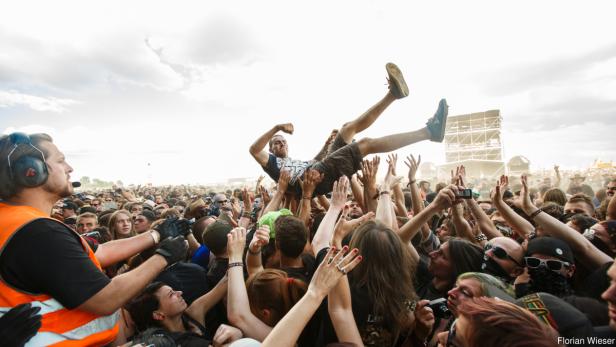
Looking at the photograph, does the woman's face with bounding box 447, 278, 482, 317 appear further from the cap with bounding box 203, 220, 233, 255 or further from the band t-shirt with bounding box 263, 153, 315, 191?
the band t-shirt with bounding box 263, 153, 315, 191

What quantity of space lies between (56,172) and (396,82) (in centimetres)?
336

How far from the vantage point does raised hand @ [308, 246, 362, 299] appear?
1.55 meters

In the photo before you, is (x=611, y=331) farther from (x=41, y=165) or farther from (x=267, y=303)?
(x=41, y=165)

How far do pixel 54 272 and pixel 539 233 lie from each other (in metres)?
3.56

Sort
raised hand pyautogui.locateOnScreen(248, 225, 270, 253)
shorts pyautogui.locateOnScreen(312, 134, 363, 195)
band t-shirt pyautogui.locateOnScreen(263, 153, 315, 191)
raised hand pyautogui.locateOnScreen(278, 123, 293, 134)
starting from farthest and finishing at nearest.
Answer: band t-shirt pyautogui.locateOnScreen(263, 153, 315, 191) → raised hand pyautogui.locateOnScreen(278, 123, 293, 134) → shorts pyautogui.locateOnScreen(312, 134, 363, 195) → raised hand pyautogui.locateOnScreen(248, 225, 270, 253)

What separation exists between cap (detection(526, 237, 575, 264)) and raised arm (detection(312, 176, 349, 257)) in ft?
4.76

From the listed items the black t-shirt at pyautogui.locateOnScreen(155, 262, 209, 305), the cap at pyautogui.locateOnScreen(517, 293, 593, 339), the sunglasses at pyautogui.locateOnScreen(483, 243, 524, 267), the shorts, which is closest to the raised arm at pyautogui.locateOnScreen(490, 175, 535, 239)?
the sunglasses at pyautogui.locateOnScreen(483, 243, 524, 267)

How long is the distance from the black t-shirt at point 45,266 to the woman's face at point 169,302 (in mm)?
717

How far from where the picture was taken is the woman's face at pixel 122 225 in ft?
16.1

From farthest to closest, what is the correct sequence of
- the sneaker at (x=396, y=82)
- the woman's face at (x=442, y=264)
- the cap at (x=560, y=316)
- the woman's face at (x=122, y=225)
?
the woman's face at (x=122, y=225) < the sneaker at (x=396, y=82) < the woman's face at (x=442, y=264) < the cap at (x=560, y=316)

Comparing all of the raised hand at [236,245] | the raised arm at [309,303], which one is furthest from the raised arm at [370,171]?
the raised arm at [309,303]

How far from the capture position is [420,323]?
1944mm

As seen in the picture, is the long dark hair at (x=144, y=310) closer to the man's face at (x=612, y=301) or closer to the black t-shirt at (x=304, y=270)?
the black t-shirt at (x=304, y=270)

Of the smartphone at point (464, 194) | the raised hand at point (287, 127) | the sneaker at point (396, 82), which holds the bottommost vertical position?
the smartphone at point (464, 194)
